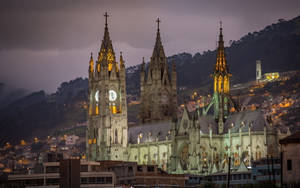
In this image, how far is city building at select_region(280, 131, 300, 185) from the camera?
2060 inches

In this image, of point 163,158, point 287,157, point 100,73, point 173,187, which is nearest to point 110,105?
point 100,73

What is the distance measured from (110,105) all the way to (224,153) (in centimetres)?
3753

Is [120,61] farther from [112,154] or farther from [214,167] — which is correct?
[214,167]

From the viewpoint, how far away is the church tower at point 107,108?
7072 inches

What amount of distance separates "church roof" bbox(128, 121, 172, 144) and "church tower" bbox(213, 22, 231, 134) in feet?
43.4

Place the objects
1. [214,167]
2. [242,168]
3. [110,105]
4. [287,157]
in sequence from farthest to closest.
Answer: [110,105]
[214,167]
[242,168]
[287,157]

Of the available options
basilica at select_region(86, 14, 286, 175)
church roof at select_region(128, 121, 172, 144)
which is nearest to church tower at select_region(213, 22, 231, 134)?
basilica at select_region(86, 14, 286, 175)

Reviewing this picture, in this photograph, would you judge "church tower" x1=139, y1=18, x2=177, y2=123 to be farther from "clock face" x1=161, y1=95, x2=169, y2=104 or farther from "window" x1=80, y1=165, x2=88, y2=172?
"window" x1=80, y1=165, x2=88, y2=172

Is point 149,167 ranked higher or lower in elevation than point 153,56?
lower

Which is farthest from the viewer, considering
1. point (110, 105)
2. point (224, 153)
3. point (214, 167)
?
point (110, 105)

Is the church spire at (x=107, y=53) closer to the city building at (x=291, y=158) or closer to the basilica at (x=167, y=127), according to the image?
the basilica at (x=167, y=127)

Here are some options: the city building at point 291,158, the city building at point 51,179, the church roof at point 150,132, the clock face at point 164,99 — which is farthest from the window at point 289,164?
the clock face at point 164,99

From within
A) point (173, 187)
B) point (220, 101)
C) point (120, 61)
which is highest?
point (120, 61)

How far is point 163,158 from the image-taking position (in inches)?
6703
